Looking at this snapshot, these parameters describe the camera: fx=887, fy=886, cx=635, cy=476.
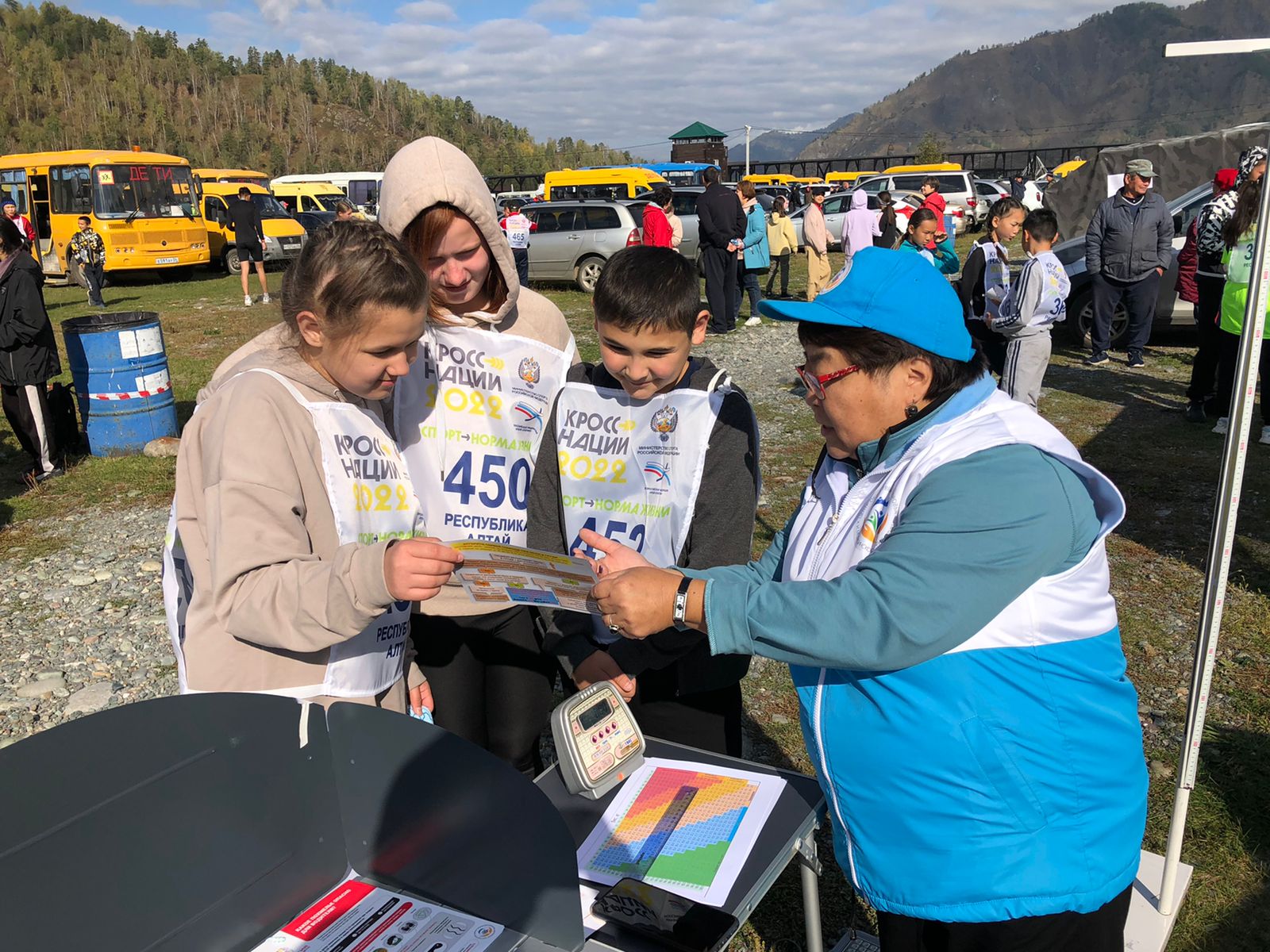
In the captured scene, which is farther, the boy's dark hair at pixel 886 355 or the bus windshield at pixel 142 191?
the bus windshield at pixel 142 191

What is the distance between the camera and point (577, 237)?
57.8ft

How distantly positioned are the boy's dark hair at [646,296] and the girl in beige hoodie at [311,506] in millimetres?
491

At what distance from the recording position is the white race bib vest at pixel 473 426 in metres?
2.36

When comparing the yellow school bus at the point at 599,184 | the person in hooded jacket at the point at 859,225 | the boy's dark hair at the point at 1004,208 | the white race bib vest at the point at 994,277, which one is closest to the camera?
the white race bib vest at the point at 994,277

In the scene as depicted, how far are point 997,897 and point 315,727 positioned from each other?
1193 millimetres

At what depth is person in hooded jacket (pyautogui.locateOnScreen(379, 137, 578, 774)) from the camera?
232cm

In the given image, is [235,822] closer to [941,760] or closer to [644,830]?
[644,830]

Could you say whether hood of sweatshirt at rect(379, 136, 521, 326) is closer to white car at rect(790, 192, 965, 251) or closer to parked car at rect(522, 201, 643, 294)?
parked car at rect(522, 201, 643, 294)

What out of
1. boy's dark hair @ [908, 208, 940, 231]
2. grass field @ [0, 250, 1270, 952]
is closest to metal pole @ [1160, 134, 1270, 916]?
grass field @ [0, 250, 1270, 952]

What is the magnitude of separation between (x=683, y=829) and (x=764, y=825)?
0.17 metres

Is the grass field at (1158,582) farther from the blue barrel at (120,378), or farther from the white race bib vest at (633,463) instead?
the white race bib vest at (633,463)

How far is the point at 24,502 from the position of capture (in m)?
7.47

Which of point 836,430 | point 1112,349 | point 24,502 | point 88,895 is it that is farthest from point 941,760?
point 1112,349

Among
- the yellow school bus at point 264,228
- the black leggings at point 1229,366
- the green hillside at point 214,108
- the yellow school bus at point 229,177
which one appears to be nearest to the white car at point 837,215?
the yellow school bus at point 264,228
